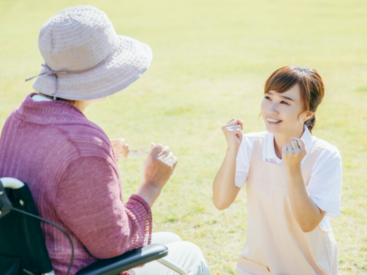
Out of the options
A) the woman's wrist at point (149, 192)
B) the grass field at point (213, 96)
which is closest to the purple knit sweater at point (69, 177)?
the woman's wrist at point (149, 192)

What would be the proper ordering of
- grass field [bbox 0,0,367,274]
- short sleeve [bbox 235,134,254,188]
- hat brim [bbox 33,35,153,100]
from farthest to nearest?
grass field [bbox 0,0,367,274], short sleeve [bbox 235,134,254,188], hat brim [bbox 33,35,153,100]

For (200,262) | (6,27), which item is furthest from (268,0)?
→ (200,262)

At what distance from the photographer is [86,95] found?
1.77 meters

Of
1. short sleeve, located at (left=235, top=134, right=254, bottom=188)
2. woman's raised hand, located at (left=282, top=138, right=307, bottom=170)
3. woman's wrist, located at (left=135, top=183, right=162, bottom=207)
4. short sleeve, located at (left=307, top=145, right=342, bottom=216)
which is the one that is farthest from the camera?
short sleeve, located at (left=235, top=134, right=254, bottom=188)

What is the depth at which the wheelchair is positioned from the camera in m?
1.52

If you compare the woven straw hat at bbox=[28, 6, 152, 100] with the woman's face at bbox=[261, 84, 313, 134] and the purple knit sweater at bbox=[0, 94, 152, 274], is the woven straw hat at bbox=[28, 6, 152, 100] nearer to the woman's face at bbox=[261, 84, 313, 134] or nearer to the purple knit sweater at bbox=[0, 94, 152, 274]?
the purple knit sweater at bbox=[0, 94, 152, 274]

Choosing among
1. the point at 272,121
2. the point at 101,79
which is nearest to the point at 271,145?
the point at 272,121

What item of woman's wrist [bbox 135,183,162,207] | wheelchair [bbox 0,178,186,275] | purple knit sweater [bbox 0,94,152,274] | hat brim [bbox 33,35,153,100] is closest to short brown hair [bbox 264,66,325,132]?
hat brim [bbox 33,35,153,100]

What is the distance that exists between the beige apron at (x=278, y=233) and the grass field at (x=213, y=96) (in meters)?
0.92

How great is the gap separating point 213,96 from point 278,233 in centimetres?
693

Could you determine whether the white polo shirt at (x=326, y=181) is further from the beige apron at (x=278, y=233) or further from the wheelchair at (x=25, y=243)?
the wheelchair at (x=25, y=243)

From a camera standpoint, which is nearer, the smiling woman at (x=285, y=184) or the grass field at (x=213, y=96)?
the smiling woman at (x=285, y=184)

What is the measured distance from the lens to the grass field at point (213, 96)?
162 inches

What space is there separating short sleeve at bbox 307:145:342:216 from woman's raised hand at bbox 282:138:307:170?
22 centimetres
